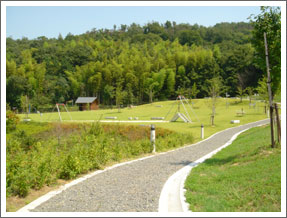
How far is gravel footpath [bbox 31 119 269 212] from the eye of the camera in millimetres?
3475

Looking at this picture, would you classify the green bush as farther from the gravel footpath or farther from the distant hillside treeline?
the distant hillside treeline

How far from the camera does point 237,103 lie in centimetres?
3838

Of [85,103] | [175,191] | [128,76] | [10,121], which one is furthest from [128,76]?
[175,191]

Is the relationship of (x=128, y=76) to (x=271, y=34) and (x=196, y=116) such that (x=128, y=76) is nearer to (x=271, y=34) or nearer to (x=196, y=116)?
(x=196, y=116)

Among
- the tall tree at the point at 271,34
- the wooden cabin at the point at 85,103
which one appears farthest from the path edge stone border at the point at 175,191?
the wooden cabin at the point at 85,103

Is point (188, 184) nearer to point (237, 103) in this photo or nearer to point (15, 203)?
point (15, 203)

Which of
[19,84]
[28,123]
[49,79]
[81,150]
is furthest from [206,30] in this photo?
[81,150]

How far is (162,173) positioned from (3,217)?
294cm

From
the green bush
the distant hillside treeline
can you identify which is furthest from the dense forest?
the green bush

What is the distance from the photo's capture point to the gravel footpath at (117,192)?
3475mm

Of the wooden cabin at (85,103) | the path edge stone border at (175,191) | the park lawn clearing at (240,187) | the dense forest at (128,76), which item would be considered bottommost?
the path edge stone border at (175,191)

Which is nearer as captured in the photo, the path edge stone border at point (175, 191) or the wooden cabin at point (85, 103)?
the path edge stone border at point (175, 191)

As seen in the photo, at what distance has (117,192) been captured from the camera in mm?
4047

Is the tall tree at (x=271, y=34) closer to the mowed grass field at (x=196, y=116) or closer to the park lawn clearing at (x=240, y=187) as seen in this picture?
the park lawn clearing at (x=240, y=187)
